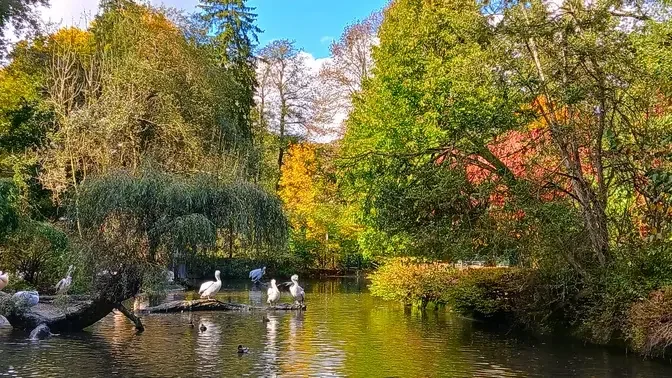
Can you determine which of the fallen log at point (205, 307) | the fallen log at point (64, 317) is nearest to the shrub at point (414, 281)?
the fallen log at point (205, 307)

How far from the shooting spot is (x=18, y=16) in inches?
806

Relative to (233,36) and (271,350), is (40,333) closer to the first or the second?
(271,350)

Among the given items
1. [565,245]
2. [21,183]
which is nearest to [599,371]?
[565,245]

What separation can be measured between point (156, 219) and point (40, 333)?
4471 millimetres

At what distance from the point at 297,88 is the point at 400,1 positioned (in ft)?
61.9

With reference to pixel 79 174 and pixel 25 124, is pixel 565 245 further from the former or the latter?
pixel 25 124

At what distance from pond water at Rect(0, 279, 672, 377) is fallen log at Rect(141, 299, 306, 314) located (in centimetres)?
81

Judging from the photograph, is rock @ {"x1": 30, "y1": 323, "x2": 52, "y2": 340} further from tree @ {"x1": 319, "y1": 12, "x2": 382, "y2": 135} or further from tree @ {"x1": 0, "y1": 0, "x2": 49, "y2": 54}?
tree @ {"x1": 319, "y1": 12, "x2": 382, "y2": 135}

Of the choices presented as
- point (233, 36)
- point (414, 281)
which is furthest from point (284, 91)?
point (414, 281)

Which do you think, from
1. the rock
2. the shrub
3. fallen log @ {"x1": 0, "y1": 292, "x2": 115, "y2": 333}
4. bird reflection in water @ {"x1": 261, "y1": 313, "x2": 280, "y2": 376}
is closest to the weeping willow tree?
fallen log @ {"x1": 0, "y1": 292, "x2": 115, "y2": 333}

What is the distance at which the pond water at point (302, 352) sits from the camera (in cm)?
1123

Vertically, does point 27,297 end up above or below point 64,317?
above

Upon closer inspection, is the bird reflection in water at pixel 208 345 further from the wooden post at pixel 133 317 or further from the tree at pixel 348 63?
the tree at pixel 348 63

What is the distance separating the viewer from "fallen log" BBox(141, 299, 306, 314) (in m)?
19.6
